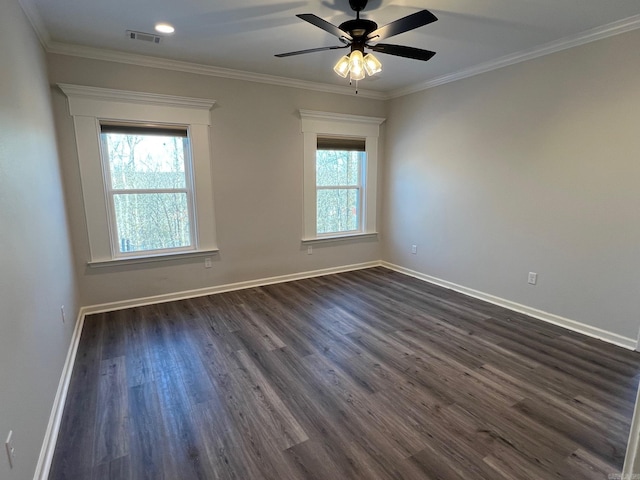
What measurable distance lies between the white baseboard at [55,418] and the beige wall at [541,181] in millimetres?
4008

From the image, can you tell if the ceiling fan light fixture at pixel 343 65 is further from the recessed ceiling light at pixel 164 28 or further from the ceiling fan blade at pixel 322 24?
the recessed ceiling light at pixel 164 28

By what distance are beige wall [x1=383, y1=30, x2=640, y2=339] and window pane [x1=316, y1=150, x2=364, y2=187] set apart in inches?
33.0

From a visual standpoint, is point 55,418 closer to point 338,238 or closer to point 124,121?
point 124,121

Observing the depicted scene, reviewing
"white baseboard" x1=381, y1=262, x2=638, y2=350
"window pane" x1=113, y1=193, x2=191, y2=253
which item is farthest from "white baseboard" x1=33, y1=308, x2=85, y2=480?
"white baseboard" x1=381, y1=262, x2=638, y2=350

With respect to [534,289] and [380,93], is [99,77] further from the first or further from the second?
[534,289]

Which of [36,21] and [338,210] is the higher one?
[36,21]

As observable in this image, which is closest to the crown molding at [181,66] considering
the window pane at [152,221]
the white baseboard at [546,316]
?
the window pane at [152,221]

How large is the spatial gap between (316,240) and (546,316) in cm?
283

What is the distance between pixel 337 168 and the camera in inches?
194

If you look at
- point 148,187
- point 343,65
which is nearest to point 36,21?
point 148,187

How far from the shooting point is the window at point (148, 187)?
11.6 ft

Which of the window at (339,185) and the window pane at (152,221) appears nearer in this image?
the window pane at (152,221)

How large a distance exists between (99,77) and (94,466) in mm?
3326

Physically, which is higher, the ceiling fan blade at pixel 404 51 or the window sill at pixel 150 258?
the ceiling fan blade at pixel 404 51
